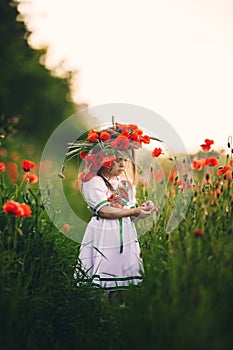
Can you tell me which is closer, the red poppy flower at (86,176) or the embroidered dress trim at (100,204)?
the embroidered dress trim at (100,204)

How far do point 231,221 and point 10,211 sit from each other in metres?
1.36

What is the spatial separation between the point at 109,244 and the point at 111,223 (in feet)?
0.45

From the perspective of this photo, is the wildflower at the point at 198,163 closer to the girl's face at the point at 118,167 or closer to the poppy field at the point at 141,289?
the poppy field at the point at 141,289

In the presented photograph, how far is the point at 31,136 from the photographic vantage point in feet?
46.2

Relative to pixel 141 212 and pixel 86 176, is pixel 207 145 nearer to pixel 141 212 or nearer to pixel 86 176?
pixel 141 212

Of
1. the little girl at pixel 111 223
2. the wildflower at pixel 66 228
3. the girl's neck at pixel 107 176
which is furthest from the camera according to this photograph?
the wildflower at pixel 66 228

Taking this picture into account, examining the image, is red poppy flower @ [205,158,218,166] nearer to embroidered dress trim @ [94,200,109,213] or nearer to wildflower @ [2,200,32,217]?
embroidered dress trim @ [94,200,109,213]

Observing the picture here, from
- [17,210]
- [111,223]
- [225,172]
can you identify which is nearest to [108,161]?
[111,223]

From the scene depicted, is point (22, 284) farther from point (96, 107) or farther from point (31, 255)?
point (96, 107)

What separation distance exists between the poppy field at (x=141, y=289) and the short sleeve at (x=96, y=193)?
303 millimetres

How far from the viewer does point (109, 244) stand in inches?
159

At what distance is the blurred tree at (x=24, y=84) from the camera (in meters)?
13.6

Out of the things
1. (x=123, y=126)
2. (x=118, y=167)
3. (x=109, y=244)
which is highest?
(x=123, y=126)

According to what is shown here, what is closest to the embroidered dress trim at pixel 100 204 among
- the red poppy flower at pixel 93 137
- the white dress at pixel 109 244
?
the white dress at pixel 109 244
